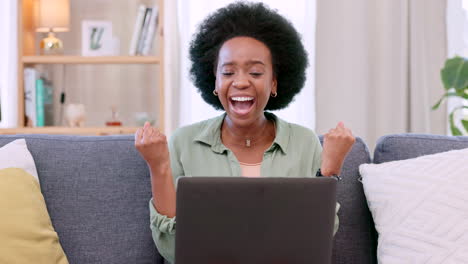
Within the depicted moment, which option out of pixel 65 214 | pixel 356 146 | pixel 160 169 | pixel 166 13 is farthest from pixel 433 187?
pixel 166 13

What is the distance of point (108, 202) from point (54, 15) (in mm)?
2008

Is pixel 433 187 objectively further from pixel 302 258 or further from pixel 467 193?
pixel 302 258

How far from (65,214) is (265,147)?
55cm

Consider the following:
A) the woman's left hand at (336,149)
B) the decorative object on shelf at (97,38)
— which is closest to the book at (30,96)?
the decorative object on shelf at (97,38)

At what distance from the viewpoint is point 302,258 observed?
4.35 feet

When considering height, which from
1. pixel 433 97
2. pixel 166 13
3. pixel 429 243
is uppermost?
pixel 166 13

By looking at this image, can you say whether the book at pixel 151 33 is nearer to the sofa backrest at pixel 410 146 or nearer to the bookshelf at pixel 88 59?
the bookshelf at pixel 88 59

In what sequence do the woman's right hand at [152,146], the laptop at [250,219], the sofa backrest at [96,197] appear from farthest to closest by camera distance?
the sofa backrest at [96,197] → the woman's right hand at [152,146] → the laptop at [250,219]

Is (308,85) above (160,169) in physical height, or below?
above

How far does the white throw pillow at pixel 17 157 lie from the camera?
5.62 ft

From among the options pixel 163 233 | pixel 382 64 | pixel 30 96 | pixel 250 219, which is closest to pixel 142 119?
pixel 30 96

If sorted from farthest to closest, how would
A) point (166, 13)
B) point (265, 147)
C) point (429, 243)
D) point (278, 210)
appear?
point (166, 13) < point (265, 147) < point (429, 243) < point (278, 210)

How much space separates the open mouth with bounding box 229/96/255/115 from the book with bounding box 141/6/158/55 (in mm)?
1838

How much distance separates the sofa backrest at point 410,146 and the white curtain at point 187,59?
1.61m
